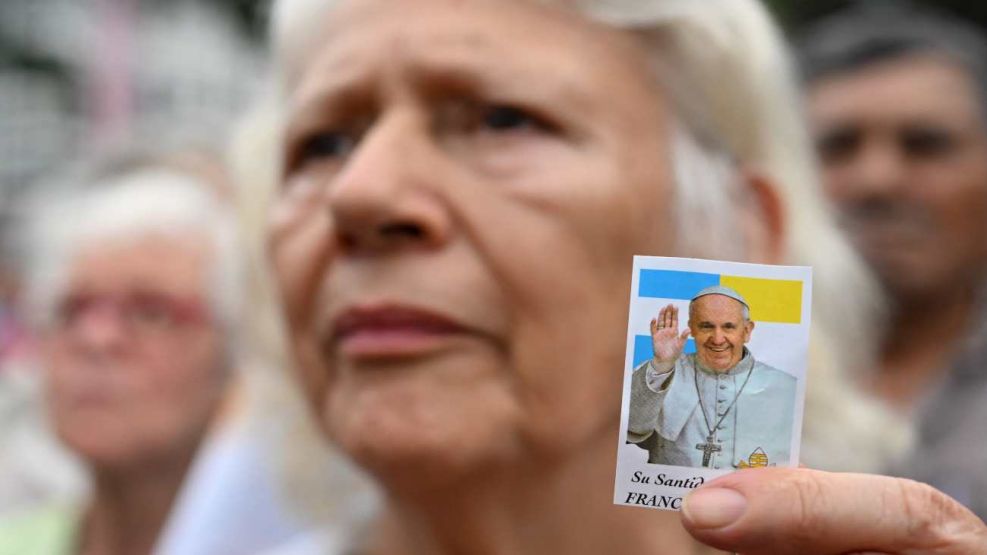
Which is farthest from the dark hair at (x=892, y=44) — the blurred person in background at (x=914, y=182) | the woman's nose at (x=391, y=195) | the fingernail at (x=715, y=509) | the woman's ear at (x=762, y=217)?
the fingernail at (x=715, y=509)

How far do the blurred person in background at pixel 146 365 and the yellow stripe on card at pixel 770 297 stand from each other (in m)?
1.42

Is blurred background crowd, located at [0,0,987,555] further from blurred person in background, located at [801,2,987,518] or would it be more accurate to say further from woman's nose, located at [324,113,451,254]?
woman's nose, located at [324,113,451,254]

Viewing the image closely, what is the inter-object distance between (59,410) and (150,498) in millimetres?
264

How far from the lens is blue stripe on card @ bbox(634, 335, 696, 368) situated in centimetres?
86

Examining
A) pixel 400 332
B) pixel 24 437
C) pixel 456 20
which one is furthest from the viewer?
pixel 24 437

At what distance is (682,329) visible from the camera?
87 cm

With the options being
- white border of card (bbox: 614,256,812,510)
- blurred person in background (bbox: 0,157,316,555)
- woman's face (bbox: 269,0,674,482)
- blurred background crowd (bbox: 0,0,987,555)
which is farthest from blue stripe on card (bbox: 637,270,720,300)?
blurred person in background (bbox: 0,157,316,555)

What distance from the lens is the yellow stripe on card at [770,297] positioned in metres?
0.87

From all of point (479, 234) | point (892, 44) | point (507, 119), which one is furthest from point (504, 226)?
point (892, 44)

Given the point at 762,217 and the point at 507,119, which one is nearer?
the point at 507,119

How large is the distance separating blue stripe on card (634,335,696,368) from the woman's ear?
47 cm

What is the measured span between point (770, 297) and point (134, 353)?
1663 millimetres

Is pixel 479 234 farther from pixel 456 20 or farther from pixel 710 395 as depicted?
pixel 710 395

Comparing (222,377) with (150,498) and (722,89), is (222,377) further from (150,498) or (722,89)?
(722,89)
